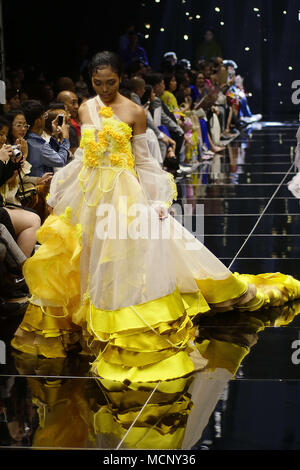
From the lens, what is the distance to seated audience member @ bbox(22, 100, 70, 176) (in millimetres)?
5606

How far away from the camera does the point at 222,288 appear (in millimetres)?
4355

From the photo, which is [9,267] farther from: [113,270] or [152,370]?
[152,370]

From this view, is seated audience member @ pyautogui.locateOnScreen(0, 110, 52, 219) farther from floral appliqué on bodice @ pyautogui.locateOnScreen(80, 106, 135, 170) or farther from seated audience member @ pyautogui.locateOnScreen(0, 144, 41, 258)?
floral appliqué on bodice @ pyautogui.locateOnScreen(80, 106, 135, 170)

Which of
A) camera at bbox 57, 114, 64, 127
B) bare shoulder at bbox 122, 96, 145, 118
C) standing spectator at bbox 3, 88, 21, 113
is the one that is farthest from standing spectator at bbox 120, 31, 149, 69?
bare shoulder at bbox 122, 96, 145, 118

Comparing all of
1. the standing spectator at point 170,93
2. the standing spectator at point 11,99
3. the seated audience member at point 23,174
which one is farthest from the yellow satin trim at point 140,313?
the standing spectator at point 170,93

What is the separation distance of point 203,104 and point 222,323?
29.0 ft

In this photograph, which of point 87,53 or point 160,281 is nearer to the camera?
point 160,281

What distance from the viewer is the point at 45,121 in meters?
5.95

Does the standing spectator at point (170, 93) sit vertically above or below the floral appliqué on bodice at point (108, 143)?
above

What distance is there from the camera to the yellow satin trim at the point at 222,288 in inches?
170

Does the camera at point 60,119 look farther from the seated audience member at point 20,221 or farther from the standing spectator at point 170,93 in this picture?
the standing spectator at point 170,93

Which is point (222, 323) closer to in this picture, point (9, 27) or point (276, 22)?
point (9, 27)

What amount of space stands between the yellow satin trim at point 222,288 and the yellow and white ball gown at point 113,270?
0.29m
